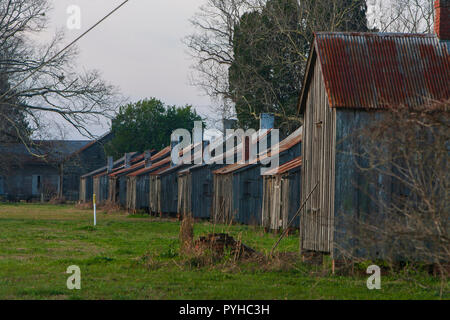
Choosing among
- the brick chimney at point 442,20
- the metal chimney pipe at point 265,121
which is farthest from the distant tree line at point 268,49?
the brick chimney at point 442,20

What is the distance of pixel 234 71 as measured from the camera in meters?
43.7

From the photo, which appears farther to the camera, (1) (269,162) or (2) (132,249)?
(1) (269,162)

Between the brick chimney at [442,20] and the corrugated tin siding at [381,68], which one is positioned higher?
the brick chimney at [442,20]

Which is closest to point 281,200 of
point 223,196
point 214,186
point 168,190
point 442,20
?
point 223,196

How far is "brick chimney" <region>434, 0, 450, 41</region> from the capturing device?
16891 mm

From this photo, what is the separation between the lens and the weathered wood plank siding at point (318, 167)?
51.8 ft

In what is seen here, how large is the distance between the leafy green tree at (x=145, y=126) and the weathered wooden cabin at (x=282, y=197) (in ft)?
140

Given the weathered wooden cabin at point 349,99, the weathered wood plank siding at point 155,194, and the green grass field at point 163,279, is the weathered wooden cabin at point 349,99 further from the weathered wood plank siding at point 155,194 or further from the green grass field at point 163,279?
the weathered wood plank siding at point 155,194

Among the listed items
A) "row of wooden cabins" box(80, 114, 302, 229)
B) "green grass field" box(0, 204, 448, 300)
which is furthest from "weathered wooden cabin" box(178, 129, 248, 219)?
"green grass field" box(0, 204, 448, 300)
